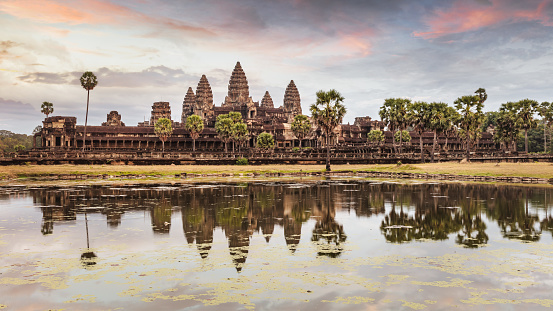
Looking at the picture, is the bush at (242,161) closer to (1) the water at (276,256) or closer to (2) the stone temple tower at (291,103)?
(1) the water at (276,256)

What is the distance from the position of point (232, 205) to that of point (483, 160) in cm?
6951

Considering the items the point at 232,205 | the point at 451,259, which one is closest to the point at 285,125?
the point at 232,205

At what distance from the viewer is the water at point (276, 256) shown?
9812 mm

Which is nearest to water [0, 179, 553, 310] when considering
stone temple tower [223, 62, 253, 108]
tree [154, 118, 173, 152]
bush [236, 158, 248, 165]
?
bush [236, 158, 248, 165]

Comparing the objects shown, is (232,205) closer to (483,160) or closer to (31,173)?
(31,173)

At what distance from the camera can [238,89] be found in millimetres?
190500

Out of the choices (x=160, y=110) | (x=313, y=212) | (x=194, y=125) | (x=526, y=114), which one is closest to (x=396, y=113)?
(x=526, y=114)

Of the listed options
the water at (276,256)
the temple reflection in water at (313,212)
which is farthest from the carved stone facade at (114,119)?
the water at (276,256)

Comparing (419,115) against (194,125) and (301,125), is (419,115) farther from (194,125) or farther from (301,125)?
(194,125)

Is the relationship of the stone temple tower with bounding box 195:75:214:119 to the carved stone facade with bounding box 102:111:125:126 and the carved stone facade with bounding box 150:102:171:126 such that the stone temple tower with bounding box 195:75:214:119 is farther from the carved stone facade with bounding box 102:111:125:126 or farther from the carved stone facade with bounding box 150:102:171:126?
the carved stone facade with bounding box 102:111:125:126

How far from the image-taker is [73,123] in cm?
13038

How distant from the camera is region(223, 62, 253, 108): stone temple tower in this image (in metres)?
188

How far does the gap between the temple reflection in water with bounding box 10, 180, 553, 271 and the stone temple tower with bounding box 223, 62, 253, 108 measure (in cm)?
15485

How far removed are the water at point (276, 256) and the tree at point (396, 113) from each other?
68.1m
